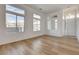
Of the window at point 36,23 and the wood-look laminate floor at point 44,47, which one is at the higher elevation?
the window at point 36,23

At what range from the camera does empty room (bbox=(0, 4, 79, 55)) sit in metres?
1.64

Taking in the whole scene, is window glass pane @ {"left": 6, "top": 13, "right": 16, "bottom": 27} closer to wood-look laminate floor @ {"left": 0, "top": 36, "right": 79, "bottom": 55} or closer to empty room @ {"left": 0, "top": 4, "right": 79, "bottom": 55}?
empty room @ {"left": 0, "top": 4, "right": 79, "bottom": 55}

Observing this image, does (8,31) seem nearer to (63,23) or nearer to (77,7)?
(63,23)

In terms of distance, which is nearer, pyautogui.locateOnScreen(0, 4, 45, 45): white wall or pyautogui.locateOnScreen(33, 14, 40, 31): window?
pyautogui.locateOnScreen(0, 4, 45, 45): white wall

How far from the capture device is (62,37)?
170cm

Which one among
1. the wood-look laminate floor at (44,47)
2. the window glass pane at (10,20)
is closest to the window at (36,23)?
the wood-look laminate floor at (44,47)

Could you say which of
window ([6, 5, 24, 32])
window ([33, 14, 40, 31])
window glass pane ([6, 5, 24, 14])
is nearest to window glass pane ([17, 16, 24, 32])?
window ([6, 5, 24, 32])

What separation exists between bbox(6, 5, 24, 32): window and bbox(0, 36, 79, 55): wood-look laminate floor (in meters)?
0.27

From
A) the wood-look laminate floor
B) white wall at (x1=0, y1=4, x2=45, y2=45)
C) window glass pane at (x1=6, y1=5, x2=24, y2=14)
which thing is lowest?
the wood-look laminate floor

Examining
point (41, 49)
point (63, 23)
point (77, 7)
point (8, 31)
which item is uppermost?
point (77, 7)

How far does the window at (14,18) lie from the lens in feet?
5.38

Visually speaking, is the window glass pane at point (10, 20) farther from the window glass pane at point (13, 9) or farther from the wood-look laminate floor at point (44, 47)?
the wood-look laminate floor at point (44, 47)
